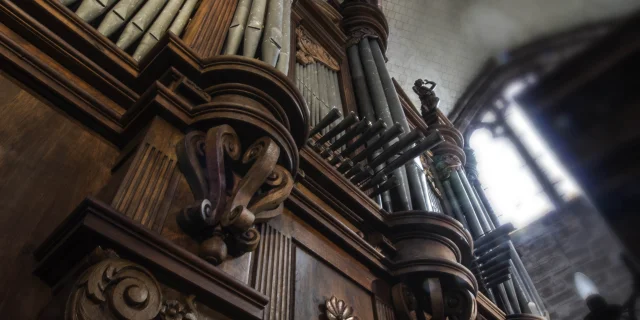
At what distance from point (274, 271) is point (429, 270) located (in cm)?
82

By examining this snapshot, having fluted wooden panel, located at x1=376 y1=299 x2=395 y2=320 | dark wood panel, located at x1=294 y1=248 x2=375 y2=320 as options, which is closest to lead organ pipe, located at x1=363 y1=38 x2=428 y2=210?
fluted wooden panel, located at x1=376 y1=299 x2=395 y2=320

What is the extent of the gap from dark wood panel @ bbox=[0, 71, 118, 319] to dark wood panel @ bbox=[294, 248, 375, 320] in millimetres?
667

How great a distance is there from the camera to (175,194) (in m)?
1.36

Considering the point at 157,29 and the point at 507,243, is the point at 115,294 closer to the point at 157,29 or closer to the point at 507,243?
the point at 157,29

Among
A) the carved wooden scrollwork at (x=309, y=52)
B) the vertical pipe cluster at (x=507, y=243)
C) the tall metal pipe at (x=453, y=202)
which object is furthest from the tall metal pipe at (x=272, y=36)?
the tall metal pipe at (x=453, y=202)

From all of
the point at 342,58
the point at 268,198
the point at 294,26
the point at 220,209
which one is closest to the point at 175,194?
the point at 220,209

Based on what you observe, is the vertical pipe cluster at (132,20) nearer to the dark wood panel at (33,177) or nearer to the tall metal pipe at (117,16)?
the tall metal pipe at (117,16)

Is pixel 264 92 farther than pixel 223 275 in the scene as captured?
Yes

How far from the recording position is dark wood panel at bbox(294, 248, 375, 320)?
Result: 157 centimetres

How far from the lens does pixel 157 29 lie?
2.00 meters

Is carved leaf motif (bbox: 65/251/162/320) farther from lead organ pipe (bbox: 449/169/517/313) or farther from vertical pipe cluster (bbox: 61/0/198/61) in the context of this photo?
lead organ pipe (bbox: 449/169/517/313)

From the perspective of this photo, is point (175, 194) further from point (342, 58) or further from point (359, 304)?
point (342, 58)

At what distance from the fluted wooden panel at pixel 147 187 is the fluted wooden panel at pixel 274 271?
36 cm

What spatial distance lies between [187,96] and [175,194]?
400 mm
